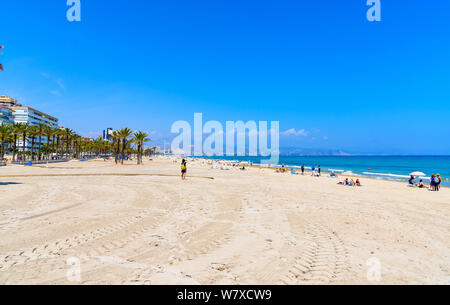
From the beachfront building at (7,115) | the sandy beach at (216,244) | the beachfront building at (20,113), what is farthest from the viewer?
the beachfront building at (20,113)

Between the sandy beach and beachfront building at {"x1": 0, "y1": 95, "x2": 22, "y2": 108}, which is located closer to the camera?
the sandy beach

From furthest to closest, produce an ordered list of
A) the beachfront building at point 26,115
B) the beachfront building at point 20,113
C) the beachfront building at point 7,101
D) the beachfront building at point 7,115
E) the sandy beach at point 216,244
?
the beachfront building at point 7,101, the beachfront building at point 26,115, the beachfront building at point 20,113, the beachfront building at point 7,115, the sandy beach at point 216,244

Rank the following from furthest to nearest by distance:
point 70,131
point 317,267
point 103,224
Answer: point 70,131 → point 103,224 → point 317,267

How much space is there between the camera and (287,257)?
15.5 feet

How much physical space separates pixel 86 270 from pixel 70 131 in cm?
7404

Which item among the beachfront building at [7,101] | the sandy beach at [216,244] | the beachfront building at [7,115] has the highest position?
the beachfront building at [7,101]

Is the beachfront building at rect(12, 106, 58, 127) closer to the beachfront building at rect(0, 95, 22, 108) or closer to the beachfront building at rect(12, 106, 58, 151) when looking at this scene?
the beachfront building at rect(12, 106, 58, 151)

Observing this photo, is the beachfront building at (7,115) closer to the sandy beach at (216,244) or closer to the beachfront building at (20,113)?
the beachfront building at (20,113)

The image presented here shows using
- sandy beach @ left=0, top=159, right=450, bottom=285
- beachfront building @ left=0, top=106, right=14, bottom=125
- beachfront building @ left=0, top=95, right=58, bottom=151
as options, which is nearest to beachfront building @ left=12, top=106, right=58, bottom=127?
beachfront building @ left=0, top=95, right=58, bottom=151

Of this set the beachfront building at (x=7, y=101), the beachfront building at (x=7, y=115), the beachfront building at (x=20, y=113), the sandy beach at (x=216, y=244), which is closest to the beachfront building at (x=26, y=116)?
the beachfront building at (x=20, y=113)

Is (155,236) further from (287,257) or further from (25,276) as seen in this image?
(287,257)

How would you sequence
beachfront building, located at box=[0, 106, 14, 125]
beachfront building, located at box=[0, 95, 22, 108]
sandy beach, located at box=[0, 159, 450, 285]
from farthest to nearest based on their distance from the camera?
1. beachfront building, located at box=[0, 95, 22, 108]
2. beachfront building, located at box=[0, 106, 14, 125]
3. sandy beach, located at box=[0, 159, 450, 285]

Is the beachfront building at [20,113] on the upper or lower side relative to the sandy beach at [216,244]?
upper
